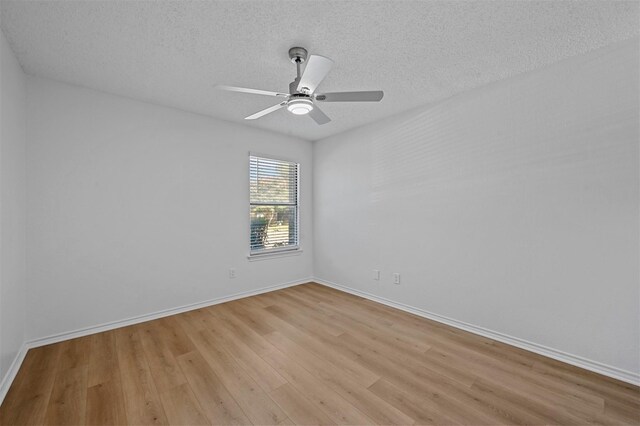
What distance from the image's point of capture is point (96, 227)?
109 inches

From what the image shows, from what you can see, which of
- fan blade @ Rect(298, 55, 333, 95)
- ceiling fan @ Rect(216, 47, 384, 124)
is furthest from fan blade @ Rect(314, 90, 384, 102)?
fan blade @ Rect(298, 55, 333, 95)

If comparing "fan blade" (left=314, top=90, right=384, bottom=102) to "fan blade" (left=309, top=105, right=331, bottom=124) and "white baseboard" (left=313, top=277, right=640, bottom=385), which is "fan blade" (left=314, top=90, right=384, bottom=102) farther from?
"white baseboard" (left=313, top=277, right=640, bottom=385)

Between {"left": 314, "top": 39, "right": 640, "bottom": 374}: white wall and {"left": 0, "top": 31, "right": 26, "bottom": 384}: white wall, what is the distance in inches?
138

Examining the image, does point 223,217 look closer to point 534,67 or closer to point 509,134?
point 509,134

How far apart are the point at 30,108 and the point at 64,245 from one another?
1.27 meters

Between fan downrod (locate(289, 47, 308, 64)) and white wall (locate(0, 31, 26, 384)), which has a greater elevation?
fan downrod (locate(289, 47, 308, 64))

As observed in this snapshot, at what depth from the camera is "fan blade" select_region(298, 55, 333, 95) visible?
1707 mm

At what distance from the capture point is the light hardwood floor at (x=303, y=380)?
5.42 feet

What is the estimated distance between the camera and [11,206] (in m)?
2.05

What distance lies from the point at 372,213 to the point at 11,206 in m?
3.53

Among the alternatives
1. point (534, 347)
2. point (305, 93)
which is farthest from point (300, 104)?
point (534, 347)

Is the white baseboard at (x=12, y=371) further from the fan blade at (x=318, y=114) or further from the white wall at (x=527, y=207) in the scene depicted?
the white wall at (x=527, y=207)

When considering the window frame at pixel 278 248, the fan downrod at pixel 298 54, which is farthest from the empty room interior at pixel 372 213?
the window frame at pixel 278 248

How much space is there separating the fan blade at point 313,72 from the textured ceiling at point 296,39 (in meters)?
0.30
